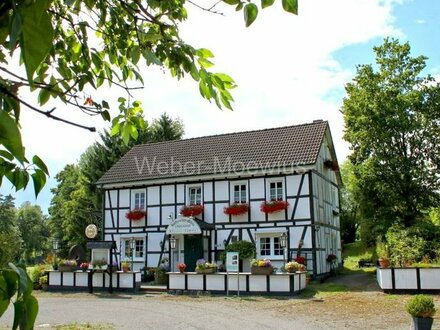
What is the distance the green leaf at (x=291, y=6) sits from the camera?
104cm

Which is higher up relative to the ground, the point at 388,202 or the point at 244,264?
the point at 388,202

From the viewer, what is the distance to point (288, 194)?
21.8 meters

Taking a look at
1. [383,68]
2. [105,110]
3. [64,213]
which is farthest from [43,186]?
[64,213]

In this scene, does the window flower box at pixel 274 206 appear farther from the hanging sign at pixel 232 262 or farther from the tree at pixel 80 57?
the tree at pixel 80 57

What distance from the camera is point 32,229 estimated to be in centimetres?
7256

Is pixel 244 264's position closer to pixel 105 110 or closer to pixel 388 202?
pixel 388 202

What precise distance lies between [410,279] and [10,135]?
17193 millimetres

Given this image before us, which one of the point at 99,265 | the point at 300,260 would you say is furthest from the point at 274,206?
the point at 99,265

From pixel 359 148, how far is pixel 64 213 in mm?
24852

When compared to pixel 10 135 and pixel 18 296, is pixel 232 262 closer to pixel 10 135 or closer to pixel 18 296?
pixel 18 296

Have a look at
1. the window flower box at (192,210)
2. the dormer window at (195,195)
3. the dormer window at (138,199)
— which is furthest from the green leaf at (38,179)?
the dormer window at (138,199)

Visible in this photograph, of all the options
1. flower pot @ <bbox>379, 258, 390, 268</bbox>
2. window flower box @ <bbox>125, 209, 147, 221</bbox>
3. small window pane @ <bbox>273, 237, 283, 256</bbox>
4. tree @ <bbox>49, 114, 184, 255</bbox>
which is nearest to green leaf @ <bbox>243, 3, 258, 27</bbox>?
flower pot @ <bbox>379, 258, 390, 268</bbox>

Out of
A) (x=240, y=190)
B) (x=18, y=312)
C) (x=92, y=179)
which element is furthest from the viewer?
(x=92, y=179)

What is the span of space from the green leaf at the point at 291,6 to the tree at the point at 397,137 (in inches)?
1002
